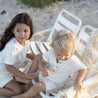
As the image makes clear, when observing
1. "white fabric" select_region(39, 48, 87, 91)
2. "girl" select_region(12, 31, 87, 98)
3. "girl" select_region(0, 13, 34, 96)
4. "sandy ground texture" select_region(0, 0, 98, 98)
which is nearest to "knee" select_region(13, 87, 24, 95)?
"girl" select_region(0, 13, 34, 96)

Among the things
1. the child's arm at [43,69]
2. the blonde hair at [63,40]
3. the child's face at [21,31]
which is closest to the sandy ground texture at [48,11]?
the child's face at [21,31]

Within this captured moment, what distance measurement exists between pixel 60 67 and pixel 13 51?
52 centimetres

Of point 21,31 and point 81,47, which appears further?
point 81,47

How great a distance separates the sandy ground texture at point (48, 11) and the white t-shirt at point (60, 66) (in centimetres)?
169

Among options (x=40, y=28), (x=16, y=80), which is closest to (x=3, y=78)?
(x=16, y=80)

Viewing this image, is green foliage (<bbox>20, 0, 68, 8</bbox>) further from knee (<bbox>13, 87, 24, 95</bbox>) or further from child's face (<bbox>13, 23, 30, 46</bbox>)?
knee (<bbox>13, 87, 24, 95</bbox>)

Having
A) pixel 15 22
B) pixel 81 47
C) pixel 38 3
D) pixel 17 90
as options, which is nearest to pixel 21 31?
pixel 15 22

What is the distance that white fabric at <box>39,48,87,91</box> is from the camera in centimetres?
166

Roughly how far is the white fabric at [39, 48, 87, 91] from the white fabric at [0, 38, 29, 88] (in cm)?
31

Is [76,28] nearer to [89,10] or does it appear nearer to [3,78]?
[3,78]

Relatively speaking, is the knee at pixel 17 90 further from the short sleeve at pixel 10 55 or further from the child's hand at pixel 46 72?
the child's hand at pixel 46 72

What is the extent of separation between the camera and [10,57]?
70.7 inches

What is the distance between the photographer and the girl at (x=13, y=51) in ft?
5.91

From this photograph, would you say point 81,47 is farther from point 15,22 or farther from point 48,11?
point 48,11
